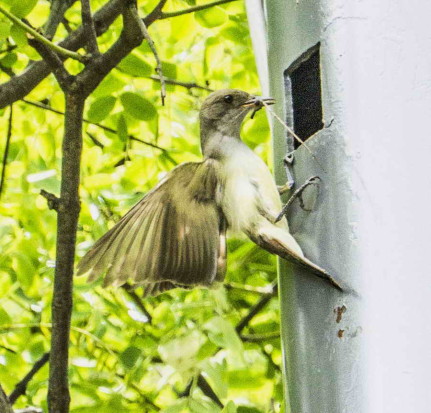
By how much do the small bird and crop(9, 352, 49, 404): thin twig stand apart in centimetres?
97

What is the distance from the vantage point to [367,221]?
201cm

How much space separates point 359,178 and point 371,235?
14 cm

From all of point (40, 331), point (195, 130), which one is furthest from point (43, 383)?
point (195, 130)

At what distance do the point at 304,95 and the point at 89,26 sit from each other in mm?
703

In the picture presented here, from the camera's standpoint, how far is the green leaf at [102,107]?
3.55m

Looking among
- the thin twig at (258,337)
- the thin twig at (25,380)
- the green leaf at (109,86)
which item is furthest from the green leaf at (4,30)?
the thin twig at (258,337)

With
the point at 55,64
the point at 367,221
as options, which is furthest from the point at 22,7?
the point at 367,221

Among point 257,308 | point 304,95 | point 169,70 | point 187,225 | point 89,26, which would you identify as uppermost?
point 169,70

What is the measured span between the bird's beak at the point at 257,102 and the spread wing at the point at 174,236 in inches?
10.0

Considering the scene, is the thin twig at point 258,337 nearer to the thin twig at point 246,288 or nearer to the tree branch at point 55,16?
the thin twig at point 246,288

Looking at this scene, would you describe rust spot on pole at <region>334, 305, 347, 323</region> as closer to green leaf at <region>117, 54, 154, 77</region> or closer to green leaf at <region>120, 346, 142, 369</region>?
green leaf at <region>120, 346, 142, 369</region>

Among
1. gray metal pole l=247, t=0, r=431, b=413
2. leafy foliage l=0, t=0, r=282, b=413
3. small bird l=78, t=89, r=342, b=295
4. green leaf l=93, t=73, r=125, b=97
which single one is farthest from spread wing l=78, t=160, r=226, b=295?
green leaf l=93, t=73, r=125, b=97

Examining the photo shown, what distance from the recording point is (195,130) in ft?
13.0

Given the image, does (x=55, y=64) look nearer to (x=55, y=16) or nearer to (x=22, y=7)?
(x=22, y=7)
